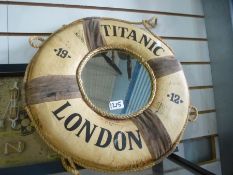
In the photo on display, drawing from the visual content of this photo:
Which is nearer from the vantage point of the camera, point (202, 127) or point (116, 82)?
point (116, 82)

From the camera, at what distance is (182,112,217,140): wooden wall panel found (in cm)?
129

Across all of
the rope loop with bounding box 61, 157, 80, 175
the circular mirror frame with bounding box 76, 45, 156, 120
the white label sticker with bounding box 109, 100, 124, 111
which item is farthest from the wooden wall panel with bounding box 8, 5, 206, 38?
the rope loop with bounding box 61, 157, 80, 175

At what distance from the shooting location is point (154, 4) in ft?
4.07

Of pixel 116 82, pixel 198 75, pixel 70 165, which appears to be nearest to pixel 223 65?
pixel 198 75

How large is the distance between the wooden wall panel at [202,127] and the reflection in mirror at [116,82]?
574 millimetres

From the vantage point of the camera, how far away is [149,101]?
79 cm

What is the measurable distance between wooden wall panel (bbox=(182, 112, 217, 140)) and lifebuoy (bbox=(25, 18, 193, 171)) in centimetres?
52

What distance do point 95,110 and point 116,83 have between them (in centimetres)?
16

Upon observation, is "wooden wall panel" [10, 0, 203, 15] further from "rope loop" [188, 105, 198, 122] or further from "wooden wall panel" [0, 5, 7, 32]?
"rope loop" [188, 105, 198, 122]

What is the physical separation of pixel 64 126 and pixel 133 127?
0.65 feet

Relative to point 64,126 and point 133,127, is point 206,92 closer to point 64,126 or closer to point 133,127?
point 133,127

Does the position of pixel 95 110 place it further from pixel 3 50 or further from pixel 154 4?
pixel 154 4

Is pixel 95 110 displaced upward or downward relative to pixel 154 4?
downward

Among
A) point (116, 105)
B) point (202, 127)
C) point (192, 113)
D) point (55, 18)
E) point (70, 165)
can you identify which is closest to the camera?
point (70, 165)
